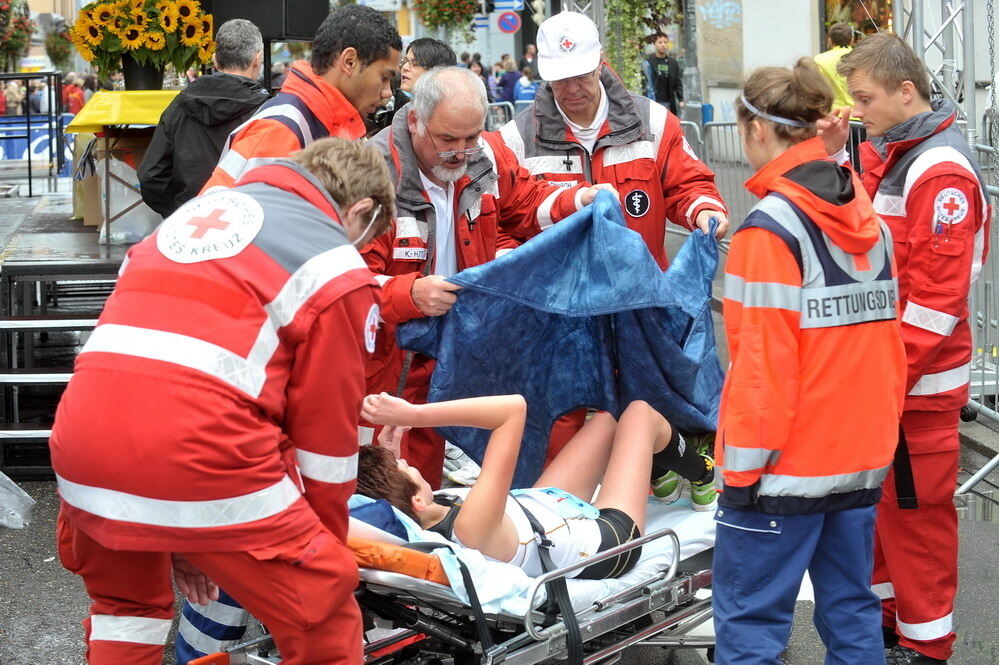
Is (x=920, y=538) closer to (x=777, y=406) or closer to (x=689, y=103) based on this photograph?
(x=777, y=406)

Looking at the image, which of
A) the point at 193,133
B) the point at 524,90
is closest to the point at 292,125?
the point at 193,133

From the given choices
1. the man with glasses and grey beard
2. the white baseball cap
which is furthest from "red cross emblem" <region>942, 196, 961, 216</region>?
the white baseball cap

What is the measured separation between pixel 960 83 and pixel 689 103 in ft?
29.1

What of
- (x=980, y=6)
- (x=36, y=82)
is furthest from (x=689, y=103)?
(x=36, y=82)

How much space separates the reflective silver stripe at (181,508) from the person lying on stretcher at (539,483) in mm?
918

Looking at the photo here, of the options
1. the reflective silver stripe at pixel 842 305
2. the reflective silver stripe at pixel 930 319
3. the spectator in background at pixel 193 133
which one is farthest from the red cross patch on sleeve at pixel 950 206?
Result: the spectator in background at pixel 193 133

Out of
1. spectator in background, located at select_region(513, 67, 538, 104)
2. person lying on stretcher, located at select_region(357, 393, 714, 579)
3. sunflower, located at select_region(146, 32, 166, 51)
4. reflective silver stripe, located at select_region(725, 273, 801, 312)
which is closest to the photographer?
reflective silver stripe, located at select_region(725, 273, 801, 312)

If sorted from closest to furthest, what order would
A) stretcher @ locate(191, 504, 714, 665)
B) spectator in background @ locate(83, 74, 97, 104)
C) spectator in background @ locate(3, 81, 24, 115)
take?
stretcher @ locate(191, 504, 714, 665), spectator in background @ locate(83, 74, 97, 104), spectator in background @ locate(3, 81, 24, 115)

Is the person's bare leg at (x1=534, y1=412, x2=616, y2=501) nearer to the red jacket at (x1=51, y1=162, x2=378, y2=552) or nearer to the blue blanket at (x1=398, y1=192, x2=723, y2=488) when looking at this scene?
the blue blanket at (x1=398, y1=192, x2=723, y2=488)

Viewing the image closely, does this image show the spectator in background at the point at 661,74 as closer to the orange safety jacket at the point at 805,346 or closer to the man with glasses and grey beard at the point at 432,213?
the man with glasses and grey beard at the point at 432,213

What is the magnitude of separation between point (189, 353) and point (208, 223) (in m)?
0.30

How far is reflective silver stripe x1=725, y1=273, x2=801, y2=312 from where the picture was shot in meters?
3.11

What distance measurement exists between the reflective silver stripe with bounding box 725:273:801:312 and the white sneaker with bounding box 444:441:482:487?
1953mm

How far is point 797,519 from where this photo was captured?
324 cm
